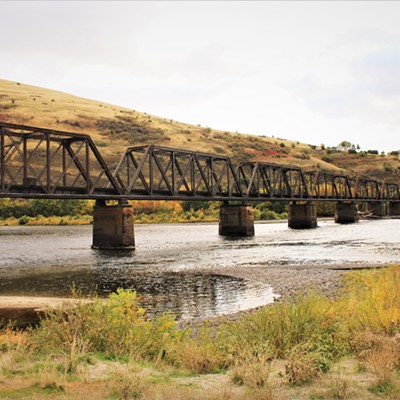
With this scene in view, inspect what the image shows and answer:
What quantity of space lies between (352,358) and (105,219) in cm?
3698

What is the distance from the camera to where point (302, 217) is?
8162 centimetres

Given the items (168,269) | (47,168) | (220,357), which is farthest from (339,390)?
(47,168)

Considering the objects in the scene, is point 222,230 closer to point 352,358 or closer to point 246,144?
point 352,358

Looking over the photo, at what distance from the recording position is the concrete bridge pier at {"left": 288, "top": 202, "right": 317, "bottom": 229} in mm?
81000

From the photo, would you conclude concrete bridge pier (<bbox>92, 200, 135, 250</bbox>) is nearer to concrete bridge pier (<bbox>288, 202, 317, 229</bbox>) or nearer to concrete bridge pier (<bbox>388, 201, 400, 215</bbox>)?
concrete bridge pier (<bbox>288, 202, 317, 229</bbox>)

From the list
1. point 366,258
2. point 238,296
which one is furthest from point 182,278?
point 366,258

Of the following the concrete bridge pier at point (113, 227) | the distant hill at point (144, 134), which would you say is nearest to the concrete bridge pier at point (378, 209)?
the distant hill at point (144, 134)

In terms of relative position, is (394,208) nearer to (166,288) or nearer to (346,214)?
(346,214)

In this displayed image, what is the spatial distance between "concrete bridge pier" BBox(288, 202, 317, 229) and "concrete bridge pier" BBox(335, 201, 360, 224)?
17.4m

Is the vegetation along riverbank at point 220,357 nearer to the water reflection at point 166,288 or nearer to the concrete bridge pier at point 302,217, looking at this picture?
the water reflection at point 166,288

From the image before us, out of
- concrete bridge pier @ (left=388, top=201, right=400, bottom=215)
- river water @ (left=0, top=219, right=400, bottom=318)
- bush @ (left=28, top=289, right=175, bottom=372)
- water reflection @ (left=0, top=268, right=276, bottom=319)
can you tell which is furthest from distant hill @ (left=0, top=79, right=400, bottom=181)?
bush @ (left=28, top=289, right=175, bottom=372)

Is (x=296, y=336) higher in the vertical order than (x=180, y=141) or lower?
lower

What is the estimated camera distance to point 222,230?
6412cm

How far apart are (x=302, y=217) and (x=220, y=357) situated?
7395 cm
